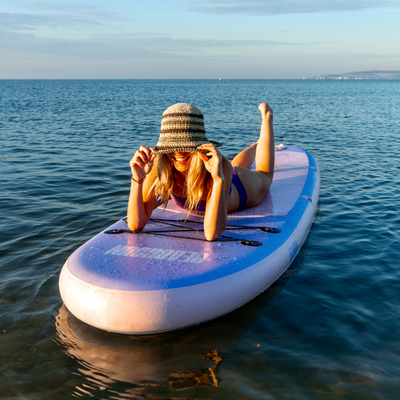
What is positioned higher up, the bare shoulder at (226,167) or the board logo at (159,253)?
the bare shoulder at (226,167)

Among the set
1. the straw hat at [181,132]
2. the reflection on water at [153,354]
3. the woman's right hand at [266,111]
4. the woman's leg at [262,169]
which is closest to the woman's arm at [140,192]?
the straw hat at [181,132]

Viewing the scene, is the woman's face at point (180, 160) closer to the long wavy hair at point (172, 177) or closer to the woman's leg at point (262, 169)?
the long wavy hair at point (172, 177)

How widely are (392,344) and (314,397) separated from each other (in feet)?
3.16

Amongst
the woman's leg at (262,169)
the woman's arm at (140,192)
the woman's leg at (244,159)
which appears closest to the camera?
the woman's arm at (140,192)

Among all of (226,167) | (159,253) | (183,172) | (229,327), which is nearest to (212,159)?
(226,167)

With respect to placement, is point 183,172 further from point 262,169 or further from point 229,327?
point 262,169

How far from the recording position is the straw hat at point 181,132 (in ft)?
10.4

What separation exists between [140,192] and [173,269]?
84cm

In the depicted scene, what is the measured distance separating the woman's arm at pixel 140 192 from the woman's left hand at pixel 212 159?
0.45 metres

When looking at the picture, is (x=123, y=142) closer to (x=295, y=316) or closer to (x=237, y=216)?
(x=237, y=216)

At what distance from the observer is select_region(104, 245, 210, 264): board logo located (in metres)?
3.28

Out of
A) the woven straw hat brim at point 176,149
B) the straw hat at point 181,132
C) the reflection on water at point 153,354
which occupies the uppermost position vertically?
the straw hat at point 181,132

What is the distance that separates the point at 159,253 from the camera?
133 inches

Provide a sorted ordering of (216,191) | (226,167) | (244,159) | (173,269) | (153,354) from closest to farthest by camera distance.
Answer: (153,354) → (173,269) → (216,191) → (226,167) → (244,159)
